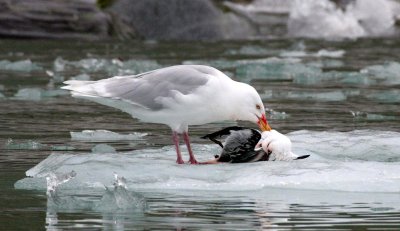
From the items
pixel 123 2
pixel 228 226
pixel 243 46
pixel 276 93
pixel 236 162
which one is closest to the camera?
pixel 228 226

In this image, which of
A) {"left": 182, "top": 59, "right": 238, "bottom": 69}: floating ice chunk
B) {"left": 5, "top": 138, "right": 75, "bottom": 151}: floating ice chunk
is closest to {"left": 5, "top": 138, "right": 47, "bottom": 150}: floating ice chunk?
{"left": 5, "top": 138, "right": 75, "bottom": 151}: floating ice chunk

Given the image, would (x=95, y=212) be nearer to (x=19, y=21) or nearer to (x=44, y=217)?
(x=44, y=217)

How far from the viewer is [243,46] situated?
24.3 m

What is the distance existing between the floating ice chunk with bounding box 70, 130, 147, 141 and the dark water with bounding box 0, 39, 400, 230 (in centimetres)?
12

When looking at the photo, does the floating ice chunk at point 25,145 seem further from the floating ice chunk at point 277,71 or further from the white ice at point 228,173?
the floating ice chunk at point 277,71

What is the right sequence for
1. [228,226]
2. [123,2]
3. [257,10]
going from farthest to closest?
Answer: 1. [257,10]
2. [123,2]
3. [228,226]

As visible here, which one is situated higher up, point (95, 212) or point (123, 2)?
point (123, 2)

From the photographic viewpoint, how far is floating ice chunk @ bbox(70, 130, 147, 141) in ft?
33.5

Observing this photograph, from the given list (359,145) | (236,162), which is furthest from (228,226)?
(359,145)

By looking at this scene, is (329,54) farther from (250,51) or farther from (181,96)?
(181,96)

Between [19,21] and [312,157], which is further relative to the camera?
[19,21]

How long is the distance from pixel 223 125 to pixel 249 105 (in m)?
3.44

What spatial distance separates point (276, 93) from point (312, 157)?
245 inches

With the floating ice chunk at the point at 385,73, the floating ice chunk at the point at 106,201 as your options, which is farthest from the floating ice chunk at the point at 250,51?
the floating ice chunk at the point at 106,201
